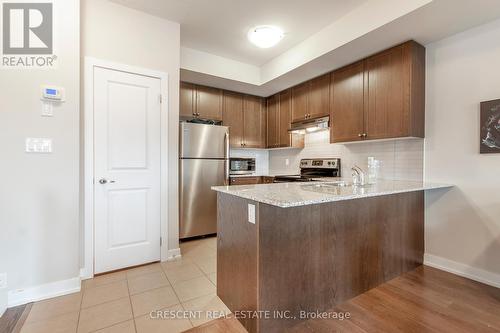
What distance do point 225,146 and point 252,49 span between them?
57.4 inches

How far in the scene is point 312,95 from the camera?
3609 mm

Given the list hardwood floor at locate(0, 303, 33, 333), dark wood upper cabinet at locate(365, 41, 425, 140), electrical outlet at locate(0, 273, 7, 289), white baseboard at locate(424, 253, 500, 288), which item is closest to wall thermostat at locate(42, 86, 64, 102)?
electrical outlet at locate(0, 273, 7, 289)

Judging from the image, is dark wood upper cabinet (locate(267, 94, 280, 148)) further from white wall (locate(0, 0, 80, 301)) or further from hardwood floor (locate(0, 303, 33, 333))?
hardwood floor (locate(0, 303, 33, 333))

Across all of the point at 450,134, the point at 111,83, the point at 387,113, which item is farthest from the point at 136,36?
the point at 450,134

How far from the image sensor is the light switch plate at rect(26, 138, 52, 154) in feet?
6.35

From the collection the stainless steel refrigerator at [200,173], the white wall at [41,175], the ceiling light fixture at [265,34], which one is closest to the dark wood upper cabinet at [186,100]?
the stainless steel refrigerator at [200,173]

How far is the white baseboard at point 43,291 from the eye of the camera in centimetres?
187

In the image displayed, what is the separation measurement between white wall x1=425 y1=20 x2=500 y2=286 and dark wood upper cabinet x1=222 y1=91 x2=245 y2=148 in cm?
272

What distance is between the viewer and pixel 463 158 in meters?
2.37

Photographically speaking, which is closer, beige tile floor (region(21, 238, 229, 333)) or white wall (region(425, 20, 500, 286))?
beige tile floor (region(21, 238, 229, 333))

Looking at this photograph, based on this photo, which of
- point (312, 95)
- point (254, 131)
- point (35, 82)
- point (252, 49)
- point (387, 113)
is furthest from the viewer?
point (254, 131)

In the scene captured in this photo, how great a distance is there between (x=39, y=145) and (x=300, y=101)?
3.29 meters

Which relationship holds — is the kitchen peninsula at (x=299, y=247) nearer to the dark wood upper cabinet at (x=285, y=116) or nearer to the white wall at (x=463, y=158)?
the white wall at (x=463, y=158)

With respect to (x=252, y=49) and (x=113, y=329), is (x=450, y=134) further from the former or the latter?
(x=113, y=329)
